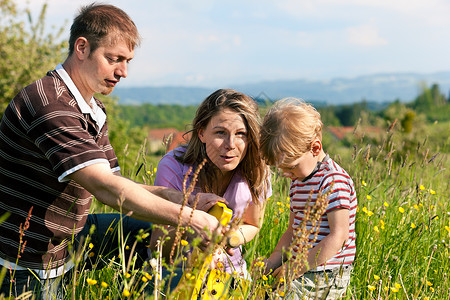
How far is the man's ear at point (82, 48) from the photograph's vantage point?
2623 mm

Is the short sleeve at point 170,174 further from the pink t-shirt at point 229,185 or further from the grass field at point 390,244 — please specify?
the grass field at point 390,244

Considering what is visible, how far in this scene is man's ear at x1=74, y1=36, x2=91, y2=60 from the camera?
2.62 meters

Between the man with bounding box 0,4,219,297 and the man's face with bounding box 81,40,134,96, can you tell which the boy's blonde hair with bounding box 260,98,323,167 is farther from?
the man's face with bounding box 81,40,134,96

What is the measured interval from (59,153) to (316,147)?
1.55 m

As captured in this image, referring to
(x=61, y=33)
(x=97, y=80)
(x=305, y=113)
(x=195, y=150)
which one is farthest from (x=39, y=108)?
(x=61, y=33)

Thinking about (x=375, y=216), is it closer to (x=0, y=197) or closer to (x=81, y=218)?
(x=81, y=218)

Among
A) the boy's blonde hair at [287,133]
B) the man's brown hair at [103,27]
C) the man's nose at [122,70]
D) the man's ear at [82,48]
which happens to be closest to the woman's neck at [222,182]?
the boy's blonde hair at [287,133]

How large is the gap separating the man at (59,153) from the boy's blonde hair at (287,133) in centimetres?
67

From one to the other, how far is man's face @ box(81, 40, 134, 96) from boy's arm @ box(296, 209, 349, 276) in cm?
148

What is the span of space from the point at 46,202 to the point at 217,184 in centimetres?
108

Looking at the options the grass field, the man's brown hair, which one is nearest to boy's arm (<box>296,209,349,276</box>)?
the grass field

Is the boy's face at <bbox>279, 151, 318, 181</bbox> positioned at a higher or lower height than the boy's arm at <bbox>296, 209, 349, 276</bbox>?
higher

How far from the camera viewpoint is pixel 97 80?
267 centimetres

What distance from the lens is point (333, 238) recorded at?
272 centimetres
